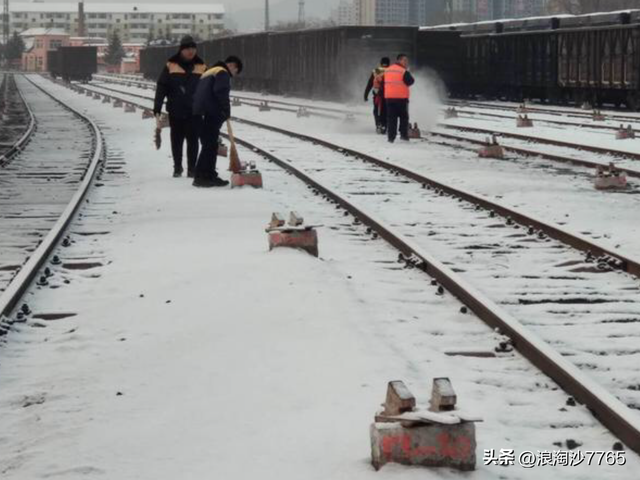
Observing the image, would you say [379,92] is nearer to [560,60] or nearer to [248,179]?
[248,179]

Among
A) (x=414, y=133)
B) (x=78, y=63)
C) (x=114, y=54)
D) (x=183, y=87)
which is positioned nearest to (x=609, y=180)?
(x=183, y=87)

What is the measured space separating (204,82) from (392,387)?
1085cm

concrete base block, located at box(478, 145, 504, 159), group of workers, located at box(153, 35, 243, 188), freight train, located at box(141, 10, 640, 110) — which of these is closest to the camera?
group of workers, located at box(153, 35, 243, 188)

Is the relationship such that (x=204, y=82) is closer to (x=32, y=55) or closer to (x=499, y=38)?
(x=499, y=38)

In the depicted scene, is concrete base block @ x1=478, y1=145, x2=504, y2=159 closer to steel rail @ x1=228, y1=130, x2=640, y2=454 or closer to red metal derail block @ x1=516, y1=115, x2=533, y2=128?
red metal derail block @ x1=516, y1=115, x2=533, y2=128

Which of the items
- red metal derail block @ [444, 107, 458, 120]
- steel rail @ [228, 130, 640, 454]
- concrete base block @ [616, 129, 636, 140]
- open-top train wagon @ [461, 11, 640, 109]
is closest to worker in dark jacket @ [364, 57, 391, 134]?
concrete base block @ [616, 129, 636, 140]

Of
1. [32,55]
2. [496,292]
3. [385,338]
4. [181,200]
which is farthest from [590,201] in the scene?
[32,55]

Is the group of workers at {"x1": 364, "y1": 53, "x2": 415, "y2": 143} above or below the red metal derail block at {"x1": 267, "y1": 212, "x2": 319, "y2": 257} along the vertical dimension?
above

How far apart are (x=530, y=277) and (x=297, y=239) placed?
1.92m

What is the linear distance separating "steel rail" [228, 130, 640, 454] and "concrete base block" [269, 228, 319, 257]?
74 centimetres

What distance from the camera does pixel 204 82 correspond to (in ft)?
50.2

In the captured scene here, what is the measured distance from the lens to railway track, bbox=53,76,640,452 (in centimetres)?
616

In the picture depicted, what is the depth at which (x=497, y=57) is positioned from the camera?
151 feet

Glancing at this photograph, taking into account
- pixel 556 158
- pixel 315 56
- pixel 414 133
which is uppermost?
pixel 315 56
